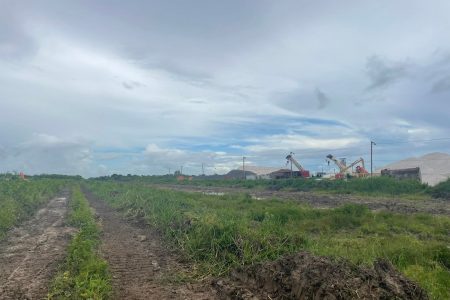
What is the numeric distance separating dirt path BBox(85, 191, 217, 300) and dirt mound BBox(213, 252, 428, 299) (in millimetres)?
687

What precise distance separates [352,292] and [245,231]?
15.9ft

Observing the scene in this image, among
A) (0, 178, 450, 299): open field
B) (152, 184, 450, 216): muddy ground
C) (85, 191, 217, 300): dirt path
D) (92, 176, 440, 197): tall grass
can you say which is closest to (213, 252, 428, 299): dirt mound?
(0, 178, 450, 299): open field

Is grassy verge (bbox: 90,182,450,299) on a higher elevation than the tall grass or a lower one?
lower

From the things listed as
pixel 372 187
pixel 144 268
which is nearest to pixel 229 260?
pixel 144 268

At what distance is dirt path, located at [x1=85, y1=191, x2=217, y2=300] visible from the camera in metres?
8.20

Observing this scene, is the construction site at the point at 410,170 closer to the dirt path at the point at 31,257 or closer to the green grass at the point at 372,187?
the green grass at the point at 372,187

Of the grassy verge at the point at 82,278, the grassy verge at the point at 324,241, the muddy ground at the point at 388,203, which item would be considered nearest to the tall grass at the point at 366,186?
the muddy ground at the point at 388,203

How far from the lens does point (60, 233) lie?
15727 millimetres

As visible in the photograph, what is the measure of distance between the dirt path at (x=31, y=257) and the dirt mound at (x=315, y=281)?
367 centimetres

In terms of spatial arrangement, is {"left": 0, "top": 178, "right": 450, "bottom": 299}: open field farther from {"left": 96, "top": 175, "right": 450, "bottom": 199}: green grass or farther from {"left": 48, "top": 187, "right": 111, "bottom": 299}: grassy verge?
{"left": 96, "top": 175, "right": 450, "bottom": 199}: green grass

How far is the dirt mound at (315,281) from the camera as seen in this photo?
6.37 metres

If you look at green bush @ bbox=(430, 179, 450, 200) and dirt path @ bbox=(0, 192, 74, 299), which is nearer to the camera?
dirt path @ bbox=(0, 192, 74, 299)

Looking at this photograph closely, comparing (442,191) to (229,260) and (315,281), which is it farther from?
(315,281)

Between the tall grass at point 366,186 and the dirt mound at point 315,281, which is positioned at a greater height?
the tall grass at point 366,186
